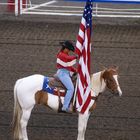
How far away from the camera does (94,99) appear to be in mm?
10297

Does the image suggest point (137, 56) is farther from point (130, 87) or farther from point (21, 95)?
point (21, 95)

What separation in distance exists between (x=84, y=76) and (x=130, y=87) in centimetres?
472

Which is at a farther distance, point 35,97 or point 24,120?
point 35,97

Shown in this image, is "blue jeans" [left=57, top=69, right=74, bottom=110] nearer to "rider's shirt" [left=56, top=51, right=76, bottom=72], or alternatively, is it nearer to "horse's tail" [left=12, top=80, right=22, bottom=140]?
"rider's shirt" [left=56, top=51, right=76, bottom=72]

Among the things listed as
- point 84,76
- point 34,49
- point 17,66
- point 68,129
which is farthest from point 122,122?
point 34,49

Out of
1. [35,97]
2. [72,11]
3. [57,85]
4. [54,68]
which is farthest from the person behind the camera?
[72,11]

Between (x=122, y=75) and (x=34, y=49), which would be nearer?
(x=122, y=75)

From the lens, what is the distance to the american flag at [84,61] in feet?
33.1

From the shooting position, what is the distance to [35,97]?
1015cm

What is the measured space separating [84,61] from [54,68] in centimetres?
622

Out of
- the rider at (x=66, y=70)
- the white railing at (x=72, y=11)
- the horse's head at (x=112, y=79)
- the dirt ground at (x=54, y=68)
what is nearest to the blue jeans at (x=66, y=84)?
the rider at (x=66, y=70)

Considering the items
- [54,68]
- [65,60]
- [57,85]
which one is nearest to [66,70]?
[65,60]

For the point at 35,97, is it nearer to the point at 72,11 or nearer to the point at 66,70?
the point at 66,70

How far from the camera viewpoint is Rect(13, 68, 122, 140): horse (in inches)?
395
